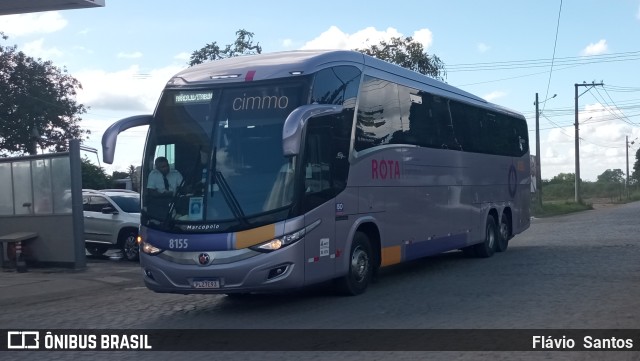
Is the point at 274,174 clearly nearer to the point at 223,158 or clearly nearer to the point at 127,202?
the point at 223,158

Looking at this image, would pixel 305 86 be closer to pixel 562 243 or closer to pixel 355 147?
pixel 355 147

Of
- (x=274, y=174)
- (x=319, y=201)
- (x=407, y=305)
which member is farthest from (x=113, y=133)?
(x=407, y=305)

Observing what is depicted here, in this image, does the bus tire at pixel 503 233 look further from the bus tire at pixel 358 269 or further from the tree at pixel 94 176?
the tree at pixel 94 176

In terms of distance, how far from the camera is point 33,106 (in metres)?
37.8

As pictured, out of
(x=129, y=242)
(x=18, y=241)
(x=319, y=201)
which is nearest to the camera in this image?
(x=319, y=201)

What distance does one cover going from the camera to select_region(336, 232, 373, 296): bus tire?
13039 mm

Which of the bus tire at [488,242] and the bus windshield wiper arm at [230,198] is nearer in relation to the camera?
the bus windshield wiper arm at [230,198]

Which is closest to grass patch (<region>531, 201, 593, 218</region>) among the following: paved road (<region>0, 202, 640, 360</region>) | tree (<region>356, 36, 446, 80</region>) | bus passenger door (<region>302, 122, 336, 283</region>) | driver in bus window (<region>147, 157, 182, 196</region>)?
tree (<region>356, 36, 446, 80</region>)

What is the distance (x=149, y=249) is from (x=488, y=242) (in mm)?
10801

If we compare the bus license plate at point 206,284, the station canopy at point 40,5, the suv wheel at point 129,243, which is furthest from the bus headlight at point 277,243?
the suv wheel at point 129,243

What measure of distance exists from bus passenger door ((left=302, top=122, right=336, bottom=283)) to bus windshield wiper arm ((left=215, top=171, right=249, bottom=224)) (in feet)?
2.99

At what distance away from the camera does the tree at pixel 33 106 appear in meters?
37.2

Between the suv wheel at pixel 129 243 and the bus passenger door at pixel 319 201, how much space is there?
9.93m

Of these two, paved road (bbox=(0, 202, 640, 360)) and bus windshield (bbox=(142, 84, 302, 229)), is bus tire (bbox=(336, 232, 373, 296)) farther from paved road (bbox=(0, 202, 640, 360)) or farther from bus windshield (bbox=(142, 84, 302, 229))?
bus windshield (bbox=(142, 84, 302, 229))
